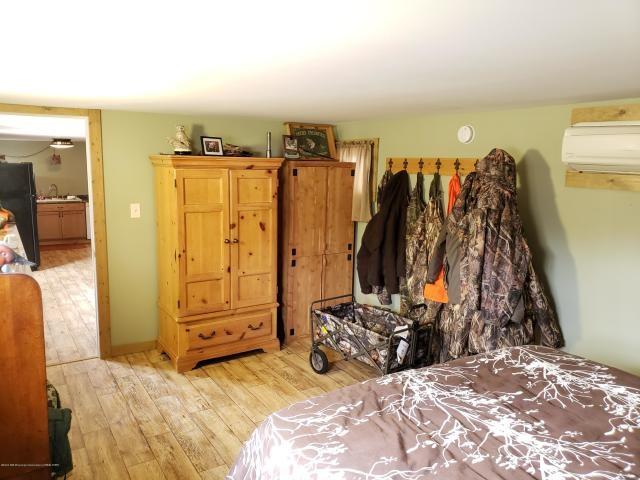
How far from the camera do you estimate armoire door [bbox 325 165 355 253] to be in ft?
14.6

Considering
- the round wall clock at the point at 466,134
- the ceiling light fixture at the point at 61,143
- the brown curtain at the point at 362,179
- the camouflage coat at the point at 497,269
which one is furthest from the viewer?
the ceiling light fixture at the point at 61,143

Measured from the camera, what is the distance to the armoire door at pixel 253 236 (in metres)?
3.92

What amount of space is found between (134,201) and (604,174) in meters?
3.35

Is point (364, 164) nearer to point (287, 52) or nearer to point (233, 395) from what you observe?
point (233, 395)

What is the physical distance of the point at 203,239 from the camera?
12.5ft

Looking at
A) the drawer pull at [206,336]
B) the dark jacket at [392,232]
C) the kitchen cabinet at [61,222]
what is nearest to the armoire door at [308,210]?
the dark jacket at [392,232]

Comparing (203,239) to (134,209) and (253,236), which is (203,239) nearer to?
(253,236)

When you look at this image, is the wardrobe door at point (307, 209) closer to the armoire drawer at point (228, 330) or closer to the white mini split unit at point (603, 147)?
the armoire drawer at point (228, 330)

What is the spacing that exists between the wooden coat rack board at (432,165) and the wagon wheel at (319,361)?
5.34 feet

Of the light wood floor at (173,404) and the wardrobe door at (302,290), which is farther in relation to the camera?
the wardrobe door at (302,290)

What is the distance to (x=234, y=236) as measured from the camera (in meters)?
3.93

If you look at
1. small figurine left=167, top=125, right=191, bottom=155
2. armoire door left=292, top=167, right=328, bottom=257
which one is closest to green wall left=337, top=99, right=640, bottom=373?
armoire door left=292, top=167, right=328, bottom=257

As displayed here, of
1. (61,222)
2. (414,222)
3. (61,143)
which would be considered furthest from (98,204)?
(61,222)

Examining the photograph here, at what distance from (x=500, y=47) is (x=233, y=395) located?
2830 millimetres
